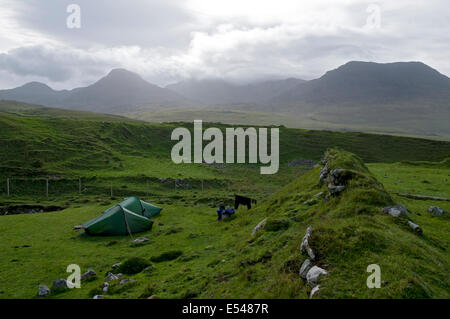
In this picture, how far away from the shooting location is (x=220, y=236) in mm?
20984

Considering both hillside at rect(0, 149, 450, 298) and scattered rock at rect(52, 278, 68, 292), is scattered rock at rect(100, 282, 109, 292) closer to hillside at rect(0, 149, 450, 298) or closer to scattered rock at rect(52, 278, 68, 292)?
hillside at rect(0, 149, 450, 298)

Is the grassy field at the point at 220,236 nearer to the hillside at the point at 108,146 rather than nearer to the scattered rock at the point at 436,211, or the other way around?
the hillside at the point at 108,146

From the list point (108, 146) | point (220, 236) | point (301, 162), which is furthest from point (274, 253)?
point (108, 146)

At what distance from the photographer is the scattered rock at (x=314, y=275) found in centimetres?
827

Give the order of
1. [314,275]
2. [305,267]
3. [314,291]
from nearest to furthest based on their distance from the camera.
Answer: [314,291], [314,275], [305,267]

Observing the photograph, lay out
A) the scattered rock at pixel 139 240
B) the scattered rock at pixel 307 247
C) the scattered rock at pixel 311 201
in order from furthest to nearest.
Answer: the scattered rock at pixel 139 240 < the scattered rock at pixel 311 201 < the scattered rock at pixel 307 247

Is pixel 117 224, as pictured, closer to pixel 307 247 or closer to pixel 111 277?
pixel 111 277

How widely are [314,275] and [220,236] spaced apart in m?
13.1

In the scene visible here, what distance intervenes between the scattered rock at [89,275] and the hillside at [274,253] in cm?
29

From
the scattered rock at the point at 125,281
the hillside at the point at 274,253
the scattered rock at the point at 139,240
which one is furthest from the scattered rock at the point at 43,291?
the scattered rock at the point at 139,240

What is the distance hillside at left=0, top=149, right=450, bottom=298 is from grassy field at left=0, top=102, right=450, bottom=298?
0.05 metres

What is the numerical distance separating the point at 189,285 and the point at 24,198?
39.9 metres

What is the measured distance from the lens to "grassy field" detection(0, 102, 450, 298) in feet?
28.9
